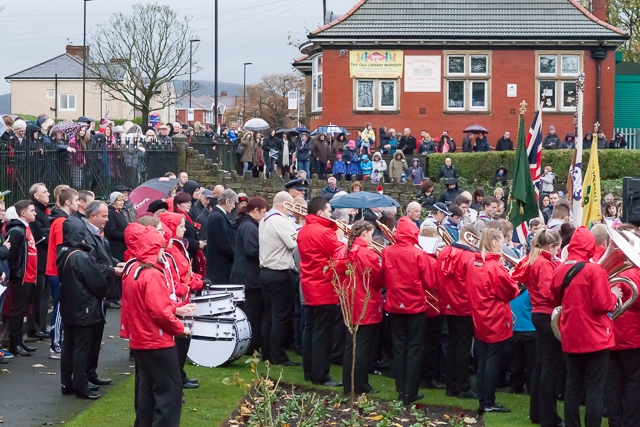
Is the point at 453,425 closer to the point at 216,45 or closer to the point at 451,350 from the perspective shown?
the point at 451,350

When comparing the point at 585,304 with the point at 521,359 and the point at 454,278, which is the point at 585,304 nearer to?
the point at 454,278

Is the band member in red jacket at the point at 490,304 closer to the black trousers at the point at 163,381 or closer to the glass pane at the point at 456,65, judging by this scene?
the black trousers at the point at 163,381

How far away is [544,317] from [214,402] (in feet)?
11.9

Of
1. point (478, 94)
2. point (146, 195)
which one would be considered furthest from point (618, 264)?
point (478, 94)

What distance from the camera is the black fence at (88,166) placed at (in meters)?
16.0

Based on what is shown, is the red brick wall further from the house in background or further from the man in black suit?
the house in background

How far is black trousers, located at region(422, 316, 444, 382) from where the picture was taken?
11.6 m

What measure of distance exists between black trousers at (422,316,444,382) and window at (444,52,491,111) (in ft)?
84.8

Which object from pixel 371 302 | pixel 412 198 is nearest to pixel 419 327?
pixel 371 302

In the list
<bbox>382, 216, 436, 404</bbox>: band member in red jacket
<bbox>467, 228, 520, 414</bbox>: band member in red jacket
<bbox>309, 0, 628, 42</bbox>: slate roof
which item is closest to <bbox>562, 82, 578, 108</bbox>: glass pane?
<bbox>309, 0, 628, 42</bbox>: slate roof

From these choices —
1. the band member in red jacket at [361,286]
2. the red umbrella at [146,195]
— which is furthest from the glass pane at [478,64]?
the band member in red jacket at [361,286]

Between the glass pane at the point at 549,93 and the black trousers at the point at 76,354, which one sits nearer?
the black trousers at the point at 76,354

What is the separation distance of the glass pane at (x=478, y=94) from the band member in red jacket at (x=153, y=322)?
29868 millimetres

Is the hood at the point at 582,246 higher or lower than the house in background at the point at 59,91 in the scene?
lower
